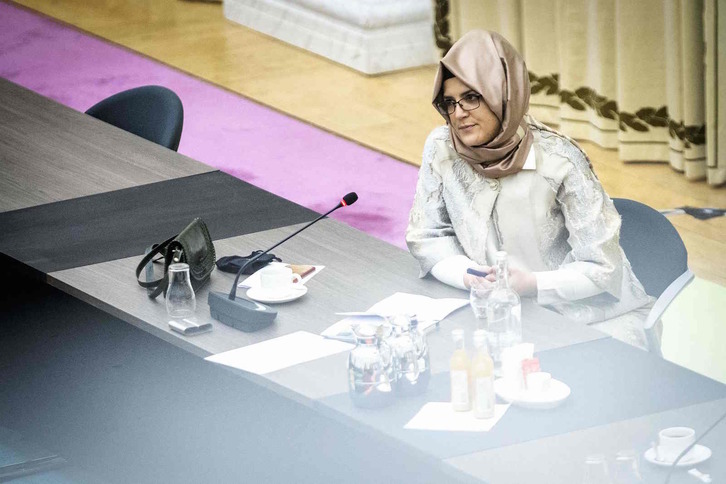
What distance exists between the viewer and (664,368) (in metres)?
2.79

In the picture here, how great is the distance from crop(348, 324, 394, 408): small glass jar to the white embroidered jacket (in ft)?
2.10

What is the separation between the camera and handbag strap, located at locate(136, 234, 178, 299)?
125 inches

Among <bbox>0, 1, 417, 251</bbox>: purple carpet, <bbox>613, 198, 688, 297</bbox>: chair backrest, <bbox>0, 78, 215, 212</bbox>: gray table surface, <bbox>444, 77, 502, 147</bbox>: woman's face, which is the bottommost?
<bbox>0, 1, 417, 251</bbox>: purple carpet

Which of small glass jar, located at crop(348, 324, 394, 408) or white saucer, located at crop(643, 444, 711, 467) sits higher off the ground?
small glass jar, located at crop(348, 324, 394, 408)

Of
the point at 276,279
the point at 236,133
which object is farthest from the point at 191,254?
the point at 236,133

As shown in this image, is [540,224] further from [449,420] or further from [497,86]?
[449,420]

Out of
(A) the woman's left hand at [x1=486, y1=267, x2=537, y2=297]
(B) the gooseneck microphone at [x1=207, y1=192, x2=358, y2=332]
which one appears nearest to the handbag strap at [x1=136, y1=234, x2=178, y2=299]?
(B) the gooseneck microphone at [x1=207, y1=192, x2=358, y2=332]

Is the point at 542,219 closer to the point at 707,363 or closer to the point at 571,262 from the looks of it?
the point at 571,262

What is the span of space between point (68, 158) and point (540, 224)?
5.51 ft

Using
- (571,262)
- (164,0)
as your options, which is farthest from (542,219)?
(164,0)

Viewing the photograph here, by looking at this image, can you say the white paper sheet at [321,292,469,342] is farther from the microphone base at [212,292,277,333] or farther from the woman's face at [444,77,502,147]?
the woman's face at [444,77,502,147]

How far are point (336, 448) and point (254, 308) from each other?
471 mm

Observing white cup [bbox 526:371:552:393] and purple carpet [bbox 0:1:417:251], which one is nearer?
white cup [bbox 526:371:552:393]

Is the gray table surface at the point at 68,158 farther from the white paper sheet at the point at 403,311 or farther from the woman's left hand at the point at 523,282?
the woman's left hand at the point at 523,282
